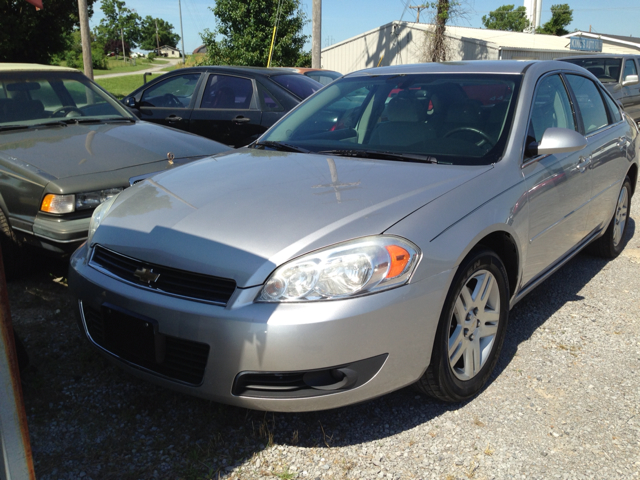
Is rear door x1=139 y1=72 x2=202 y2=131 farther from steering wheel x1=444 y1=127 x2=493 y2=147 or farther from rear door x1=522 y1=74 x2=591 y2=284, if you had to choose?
rear door x1=522 y1=74 x2=591 y2=284

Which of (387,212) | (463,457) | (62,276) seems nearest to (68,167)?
(62,276)

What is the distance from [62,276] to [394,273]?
308cm

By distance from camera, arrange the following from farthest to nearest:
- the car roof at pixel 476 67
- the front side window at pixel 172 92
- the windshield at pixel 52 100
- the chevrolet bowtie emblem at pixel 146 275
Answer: the front side window at pixel 172 92 < the windshield at pixel 52 100 < the car roof at pixel 476 67 < the chevrolet bowtie emblem at pixel 146 275

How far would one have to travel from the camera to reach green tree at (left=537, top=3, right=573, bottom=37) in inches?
2798

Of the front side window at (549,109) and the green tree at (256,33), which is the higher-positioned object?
the green tree at (256,33)

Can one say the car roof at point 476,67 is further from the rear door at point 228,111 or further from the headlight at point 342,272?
the rear door at point 228,111

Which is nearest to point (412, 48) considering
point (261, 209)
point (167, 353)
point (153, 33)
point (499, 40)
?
point (499, 40)

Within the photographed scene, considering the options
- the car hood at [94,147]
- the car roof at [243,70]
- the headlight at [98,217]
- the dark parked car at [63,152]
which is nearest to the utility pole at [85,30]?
the car roof at [243,70]

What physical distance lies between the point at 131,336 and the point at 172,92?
553cm

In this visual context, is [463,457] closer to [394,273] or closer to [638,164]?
[394,273]

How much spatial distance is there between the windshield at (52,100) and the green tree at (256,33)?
16.8 metres

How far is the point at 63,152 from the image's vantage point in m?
4.16

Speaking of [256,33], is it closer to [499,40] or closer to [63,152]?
[499,40]

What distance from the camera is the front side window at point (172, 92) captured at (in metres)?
7.11
